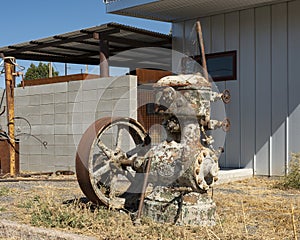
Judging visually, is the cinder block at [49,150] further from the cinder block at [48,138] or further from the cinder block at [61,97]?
the cinder block at [61,97]

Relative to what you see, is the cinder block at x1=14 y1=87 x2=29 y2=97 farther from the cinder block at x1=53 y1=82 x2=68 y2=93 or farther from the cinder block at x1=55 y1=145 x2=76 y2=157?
the cinder block at x1=55 y1=145 x2=76 y2=157

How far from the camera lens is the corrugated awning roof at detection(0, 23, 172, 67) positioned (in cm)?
1262

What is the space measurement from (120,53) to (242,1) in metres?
7.12

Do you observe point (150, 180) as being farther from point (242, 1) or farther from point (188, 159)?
point (242, 1)

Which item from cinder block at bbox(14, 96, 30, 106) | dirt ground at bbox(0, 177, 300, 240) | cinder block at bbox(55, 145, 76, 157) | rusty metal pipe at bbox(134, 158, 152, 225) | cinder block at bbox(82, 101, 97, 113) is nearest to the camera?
dirt ground at bbox(0, 177, 300, 240)

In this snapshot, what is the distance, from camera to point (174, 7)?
1145 cm

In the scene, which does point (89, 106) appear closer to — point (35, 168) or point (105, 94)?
point (105, 94)

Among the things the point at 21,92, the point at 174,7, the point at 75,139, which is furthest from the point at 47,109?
the point at 174,7

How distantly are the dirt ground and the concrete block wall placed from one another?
11.0 ft

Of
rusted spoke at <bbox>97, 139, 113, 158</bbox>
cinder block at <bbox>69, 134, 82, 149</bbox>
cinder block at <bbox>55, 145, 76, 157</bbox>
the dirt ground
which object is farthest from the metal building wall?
rusted spoke at <bbox>97, 139, 113, 158</bbox>

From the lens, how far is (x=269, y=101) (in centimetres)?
1079

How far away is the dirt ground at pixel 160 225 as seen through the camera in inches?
201

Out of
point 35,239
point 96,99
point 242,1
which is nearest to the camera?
point 35,239

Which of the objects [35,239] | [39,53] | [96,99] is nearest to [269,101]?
[96,99]
